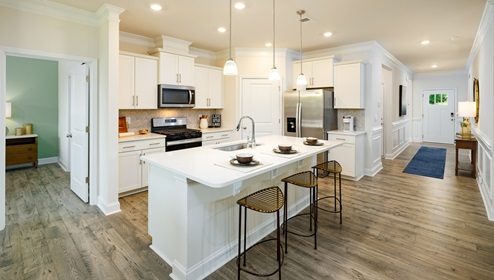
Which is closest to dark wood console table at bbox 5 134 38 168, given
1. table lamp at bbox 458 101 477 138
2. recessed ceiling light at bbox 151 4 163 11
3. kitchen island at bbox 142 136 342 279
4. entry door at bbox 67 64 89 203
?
entry door at bbox 67 64 89 203

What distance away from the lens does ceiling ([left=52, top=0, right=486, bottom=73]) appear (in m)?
3.25

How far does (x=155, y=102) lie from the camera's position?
14.8 feet

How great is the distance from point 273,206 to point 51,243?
231cm

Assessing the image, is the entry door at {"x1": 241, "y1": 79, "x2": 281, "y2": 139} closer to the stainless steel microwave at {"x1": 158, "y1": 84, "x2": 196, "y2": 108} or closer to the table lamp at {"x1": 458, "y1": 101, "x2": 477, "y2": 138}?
the stainless steel microwave at {"x1": 158, "y1": 84, "x2": 196, "y2": 108}

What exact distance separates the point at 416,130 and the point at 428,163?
455 centimetres

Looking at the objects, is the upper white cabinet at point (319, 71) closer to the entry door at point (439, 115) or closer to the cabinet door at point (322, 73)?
the cabinet door at point (322, 73)

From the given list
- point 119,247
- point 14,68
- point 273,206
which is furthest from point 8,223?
point 14,68

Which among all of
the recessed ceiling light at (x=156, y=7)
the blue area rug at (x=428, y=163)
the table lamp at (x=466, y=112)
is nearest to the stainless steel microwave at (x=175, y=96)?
the recessed ceiling light at (x=156, y=7)

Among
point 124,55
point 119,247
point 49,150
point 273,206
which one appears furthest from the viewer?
point 49,150

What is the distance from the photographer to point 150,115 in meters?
4.84

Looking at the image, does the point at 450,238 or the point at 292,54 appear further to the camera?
the point at 292,54

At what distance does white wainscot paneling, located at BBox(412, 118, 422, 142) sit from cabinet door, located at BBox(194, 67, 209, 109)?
8779 millimetres

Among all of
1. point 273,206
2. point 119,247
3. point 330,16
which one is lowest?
point 119,247

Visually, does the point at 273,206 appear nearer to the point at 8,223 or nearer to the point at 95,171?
the point at 95,171
